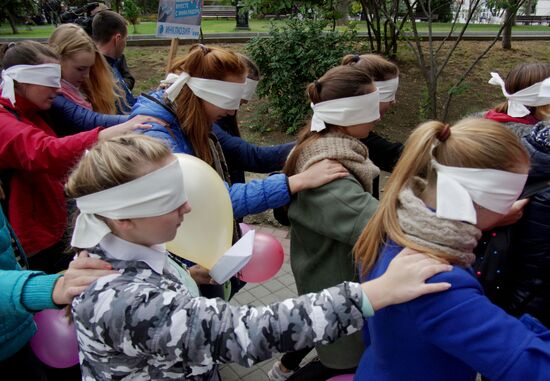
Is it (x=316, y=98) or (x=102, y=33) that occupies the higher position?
(x=102, y=33)

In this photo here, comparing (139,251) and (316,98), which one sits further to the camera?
(316,98)

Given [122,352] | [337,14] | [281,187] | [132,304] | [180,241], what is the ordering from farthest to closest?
[337,14] → [281,187] → [180,241] → [122,352] → [132,304]

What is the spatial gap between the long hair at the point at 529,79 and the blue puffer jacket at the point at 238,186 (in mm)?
2062

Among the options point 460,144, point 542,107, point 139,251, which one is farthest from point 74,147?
point 542,107

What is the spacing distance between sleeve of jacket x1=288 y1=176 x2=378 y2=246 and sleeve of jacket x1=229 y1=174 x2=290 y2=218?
132mm

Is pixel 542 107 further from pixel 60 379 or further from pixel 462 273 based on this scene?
pixel 60 379

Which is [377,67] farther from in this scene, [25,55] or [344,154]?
[25,55]

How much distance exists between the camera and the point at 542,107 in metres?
3.10

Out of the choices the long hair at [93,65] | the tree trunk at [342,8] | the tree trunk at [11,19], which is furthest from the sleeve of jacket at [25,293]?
the tree trunk at [11,19]

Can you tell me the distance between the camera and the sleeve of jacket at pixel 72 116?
3.32 metres

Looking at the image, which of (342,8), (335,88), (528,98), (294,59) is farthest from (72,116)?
(342,8)

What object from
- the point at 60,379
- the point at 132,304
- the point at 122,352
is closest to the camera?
the point at 132,304

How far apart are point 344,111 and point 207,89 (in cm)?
77

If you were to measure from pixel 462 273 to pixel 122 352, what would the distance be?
3.43 ft
